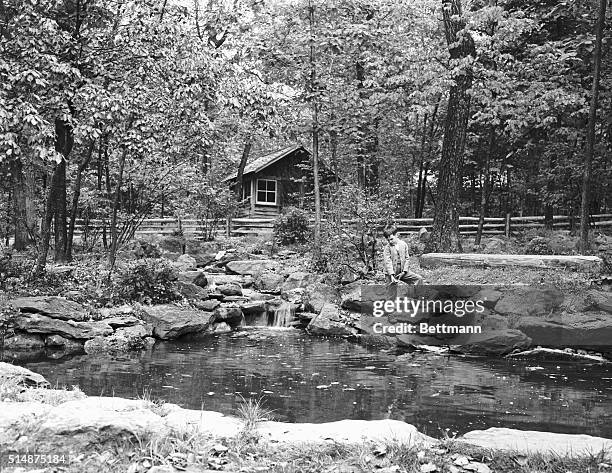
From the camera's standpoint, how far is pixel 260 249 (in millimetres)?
22016

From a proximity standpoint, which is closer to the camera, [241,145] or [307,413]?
[307,413]

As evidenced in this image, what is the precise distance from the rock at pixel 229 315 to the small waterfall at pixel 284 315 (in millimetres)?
861

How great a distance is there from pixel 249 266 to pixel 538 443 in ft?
49.2

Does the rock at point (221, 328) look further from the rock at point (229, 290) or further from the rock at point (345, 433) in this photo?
the rock at point (345, 433)

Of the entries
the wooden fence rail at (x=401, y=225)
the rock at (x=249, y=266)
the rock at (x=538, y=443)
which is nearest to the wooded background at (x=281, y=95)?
the wooden fence rail at (x=401, y=225)

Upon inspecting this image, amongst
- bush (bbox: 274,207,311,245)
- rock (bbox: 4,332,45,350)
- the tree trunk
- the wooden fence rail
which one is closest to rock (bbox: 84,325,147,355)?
rock (bbox: 4,332,45,350)

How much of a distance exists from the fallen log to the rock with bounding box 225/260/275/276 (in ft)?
19.9

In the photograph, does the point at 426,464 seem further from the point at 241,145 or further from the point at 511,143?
the point at 241,145

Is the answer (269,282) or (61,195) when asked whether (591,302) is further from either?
(61,195)

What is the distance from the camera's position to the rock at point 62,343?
34.1 feet

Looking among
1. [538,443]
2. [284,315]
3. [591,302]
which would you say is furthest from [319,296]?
[538,443]

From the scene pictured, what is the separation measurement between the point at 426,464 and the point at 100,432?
2087mm

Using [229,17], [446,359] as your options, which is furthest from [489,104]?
[446,359]

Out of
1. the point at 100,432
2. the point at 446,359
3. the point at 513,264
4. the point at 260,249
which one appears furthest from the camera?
the point at 260,249
